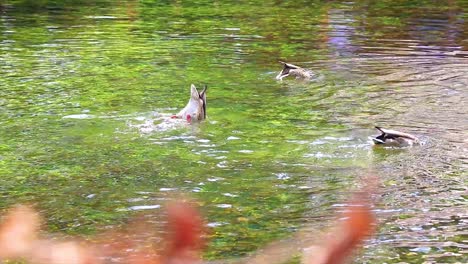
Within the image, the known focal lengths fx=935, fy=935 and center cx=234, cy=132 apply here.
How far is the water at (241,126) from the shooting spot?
691cm

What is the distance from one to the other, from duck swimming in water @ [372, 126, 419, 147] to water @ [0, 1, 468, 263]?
0.28 ft

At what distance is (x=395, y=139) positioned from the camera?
8.84 m

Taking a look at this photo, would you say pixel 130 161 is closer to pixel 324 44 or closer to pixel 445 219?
pixel 445 219

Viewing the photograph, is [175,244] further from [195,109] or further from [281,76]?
[281,76]

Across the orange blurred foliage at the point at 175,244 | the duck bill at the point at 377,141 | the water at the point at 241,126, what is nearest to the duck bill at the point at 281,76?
the water at the point at 241,126

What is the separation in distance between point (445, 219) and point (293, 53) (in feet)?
27.9

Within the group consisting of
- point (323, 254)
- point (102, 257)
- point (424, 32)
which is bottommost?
point (424, 32)

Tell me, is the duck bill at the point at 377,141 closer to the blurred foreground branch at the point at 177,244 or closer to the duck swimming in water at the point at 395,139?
the duck swimming in water at the point at 395,139

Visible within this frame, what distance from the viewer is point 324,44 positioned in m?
15.7

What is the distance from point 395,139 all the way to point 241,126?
1.77 meters

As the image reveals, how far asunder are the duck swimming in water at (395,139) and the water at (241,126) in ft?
0.28

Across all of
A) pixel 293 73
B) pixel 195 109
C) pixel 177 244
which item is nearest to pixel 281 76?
pixel 293 73

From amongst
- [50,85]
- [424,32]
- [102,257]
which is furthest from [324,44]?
[102,257]

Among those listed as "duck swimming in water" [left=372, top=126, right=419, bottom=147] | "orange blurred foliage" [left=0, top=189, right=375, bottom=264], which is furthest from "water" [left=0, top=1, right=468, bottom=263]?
"orange blurred foliage" [left=0, top=189, right=375, bottom=264]
